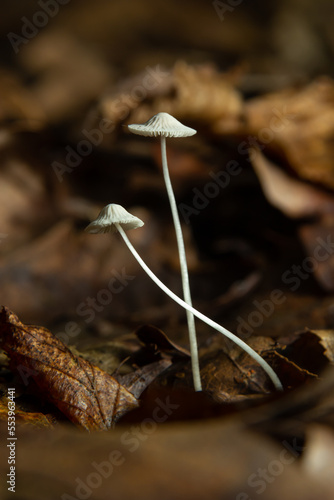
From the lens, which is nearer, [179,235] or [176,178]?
[179,235]

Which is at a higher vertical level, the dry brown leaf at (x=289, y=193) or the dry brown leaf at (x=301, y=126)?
the dry brown leaf at (x=301, y=126)

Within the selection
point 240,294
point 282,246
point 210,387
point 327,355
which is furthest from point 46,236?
point 327,355

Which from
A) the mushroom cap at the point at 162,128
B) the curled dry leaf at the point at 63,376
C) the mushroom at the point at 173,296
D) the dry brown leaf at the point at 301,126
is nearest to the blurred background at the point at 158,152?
the dry brown leaf at the point at 301,126

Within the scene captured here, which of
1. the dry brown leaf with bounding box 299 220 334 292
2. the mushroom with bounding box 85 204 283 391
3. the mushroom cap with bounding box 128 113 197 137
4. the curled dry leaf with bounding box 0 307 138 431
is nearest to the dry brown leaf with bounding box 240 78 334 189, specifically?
the dry brown leaf with bounding box 299 220 334 292

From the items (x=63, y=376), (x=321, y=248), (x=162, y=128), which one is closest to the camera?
(x=63, y=376)

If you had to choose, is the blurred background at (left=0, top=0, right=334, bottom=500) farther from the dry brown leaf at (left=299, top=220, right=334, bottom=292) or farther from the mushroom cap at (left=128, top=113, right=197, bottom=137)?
the mushroom cap at (left=128, top=113, right=197, bottom=137)

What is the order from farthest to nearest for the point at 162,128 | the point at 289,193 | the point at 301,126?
the point at 301,126 < the point at 289,193 < the point at 162,128

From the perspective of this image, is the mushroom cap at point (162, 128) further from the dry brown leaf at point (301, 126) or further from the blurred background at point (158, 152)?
the dry brown leaf at point (301, 126)

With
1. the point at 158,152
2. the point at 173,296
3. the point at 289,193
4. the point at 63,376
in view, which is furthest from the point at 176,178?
the point at 63,376

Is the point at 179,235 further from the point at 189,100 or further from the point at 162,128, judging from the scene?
the point at 189,100
